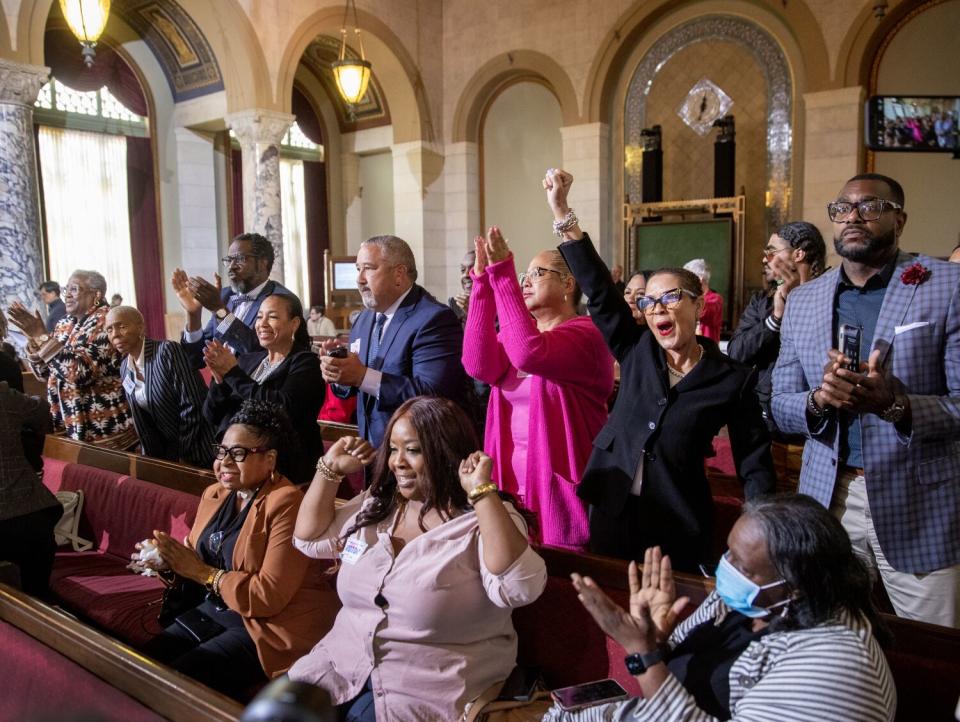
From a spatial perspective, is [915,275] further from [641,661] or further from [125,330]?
[125,330]

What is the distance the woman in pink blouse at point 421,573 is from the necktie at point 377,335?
83 cm

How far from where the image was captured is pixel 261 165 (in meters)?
9.59

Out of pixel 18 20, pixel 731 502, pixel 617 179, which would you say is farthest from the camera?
pixel 617 179

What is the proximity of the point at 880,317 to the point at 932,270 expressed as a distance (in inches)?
6.8

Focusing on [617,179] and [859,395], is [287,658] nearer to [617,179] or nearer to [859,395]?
[859,395]

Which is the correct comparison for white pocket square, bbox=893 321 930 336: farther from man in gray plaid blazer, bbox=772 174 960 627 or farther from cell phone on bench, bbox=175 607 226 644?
cell phone on bench, bbox=175 607 226 644

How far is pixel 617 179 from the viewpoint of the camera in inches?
424

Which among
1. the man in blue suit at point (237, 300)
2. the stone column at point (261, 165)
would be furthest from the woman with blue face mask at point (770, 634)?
the stone column at point (261, 165)

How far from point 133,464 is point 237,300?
1.15 m

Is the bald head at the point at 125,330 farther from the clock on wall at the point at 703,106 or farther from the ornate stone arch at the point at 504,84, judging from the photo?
the clock on wall at the point at 703,106

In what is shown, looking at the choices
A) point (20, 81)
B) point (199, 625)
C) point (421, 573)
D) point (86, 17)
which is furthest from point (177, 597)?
point (20, 81)

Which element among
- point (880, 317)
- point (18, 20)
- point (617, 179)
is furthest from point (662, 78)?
point (880, 317)

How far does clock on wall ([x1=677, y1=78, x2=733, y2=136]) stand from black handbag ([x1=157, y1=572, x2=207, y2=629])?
9.33 meters

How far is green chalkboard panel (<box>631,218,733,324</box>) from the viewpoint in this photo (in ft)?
31.9
